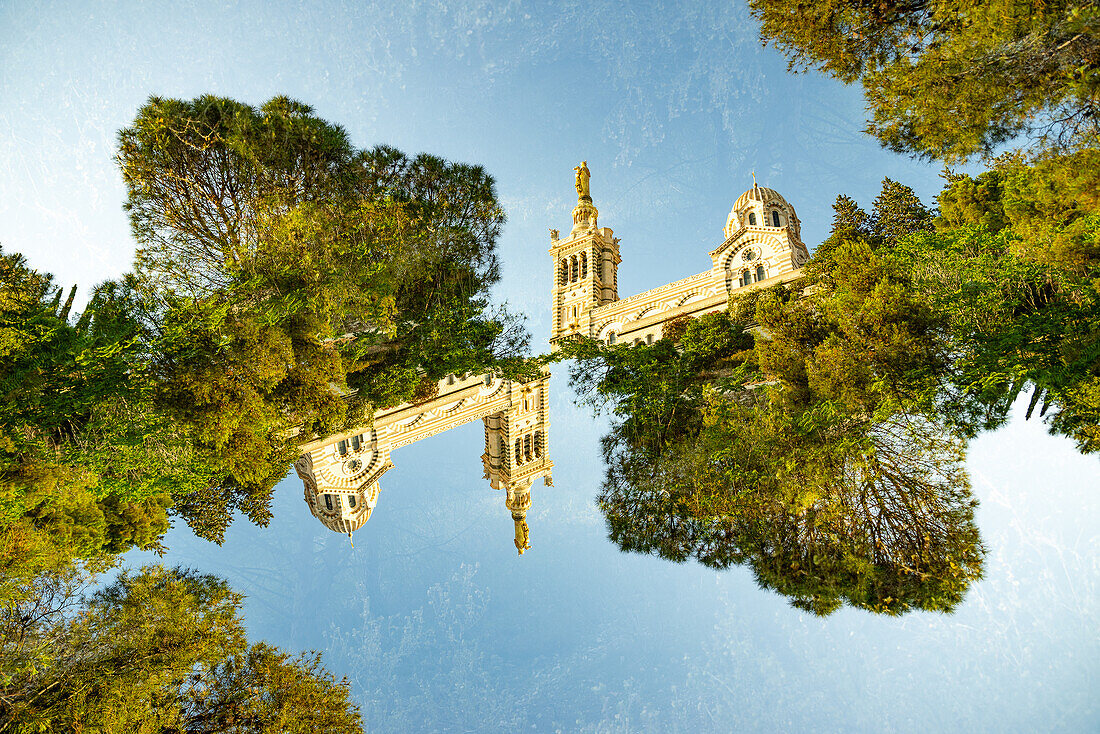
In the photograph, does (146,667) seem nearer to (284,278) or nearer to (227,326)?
(227,326)

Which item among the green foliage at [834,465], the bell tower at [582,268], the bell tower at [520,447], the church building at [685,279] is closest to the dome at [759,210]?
the church building at [685,279]

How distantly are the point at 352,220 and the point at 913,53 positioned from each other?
606 inches

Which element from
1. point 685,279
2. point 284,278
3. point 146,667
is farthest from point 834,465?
point 685,279

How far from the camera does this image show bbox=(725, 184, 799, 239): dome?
3206cm

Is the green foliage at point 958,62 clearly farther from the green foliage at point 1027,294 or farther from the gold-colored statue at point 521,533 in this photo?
the gold-colored statue at point 521,533

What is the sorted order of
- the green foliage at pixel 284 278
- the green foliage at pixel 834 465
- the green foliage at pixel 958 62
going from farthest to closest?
the green foliage at pixel 284 278 < the green foliage at pixel 834 465 < the green foliage at pixel 958 62

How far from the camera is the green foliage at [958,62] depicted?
247 inches

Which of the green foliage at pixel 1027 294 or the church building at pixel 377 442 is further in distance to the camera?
the church building at pixel 377 442

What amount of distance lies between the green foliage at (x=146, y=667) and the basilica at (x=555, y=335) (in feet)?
25.6

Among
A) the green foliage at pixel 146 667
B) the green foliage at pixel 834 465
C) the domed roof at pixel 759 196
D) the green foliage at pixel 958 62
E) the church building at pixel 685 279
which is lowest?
the green foliage at pixel 146 667

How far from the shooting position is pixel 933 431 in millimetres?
11945

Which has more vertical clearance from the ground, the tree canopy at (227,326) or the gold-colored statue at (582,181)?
the gold-colored statue at (582,181)

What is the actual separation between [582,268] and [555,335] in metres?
5.70

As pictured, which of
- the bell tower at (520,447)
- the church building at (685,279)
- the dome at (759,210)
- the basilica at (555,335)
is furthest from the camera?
the bell tower at (520,447)
